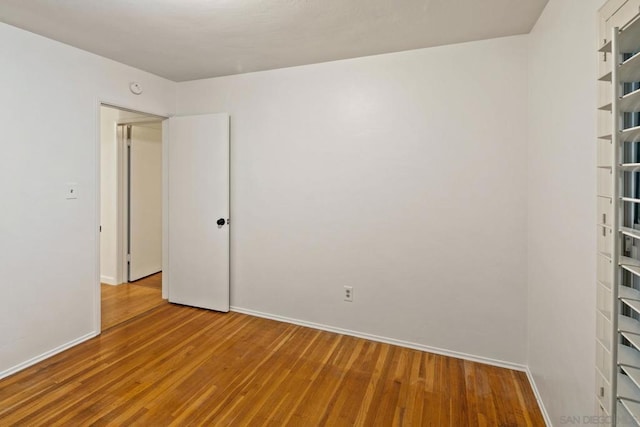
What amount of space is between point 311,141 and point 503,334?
7.16 ft

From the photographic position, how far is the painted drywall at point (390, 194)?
2424mm

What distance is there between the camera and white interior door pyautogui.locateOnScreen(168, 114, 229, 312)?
334 cm

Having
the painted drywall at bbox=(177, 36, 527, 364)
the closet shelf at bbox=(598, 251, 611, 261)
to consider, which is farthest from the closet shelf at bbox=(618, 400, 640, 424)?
the painted drywall at bbox=(177, 36, 527, 364)

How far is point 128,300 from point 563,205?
4.09m

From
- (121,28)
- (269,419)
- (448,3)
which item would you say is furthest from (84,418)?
(448,3)

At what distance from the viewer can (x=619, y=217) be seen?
105cm

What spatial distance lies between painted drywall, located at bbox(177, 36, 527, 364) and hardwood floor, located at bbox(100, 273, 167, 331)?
3.42 feet

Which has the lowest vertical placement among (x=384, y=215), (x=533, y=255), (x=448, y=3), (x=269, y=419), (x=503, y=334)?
(x=269, y=419)

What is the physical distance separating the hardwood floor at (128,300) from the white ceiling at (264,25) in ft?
7.95

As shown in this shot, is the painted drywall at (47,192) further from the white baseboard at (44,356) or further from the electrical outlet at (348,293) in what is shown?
the electrical outlet at (348,293)

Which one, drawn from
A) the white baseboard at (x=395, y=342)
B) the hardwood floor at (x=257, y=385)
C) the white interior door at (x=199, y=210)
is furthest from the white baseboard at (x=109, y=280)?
the white baseboard at (x=395, y=342)

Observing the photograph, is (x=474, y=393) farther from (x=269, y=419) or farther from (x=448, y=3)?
(x=448, y=3)

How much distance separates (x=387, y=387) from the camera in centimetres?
221

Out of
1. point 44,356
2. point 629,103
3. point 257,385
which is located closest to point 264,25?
point 629,103
